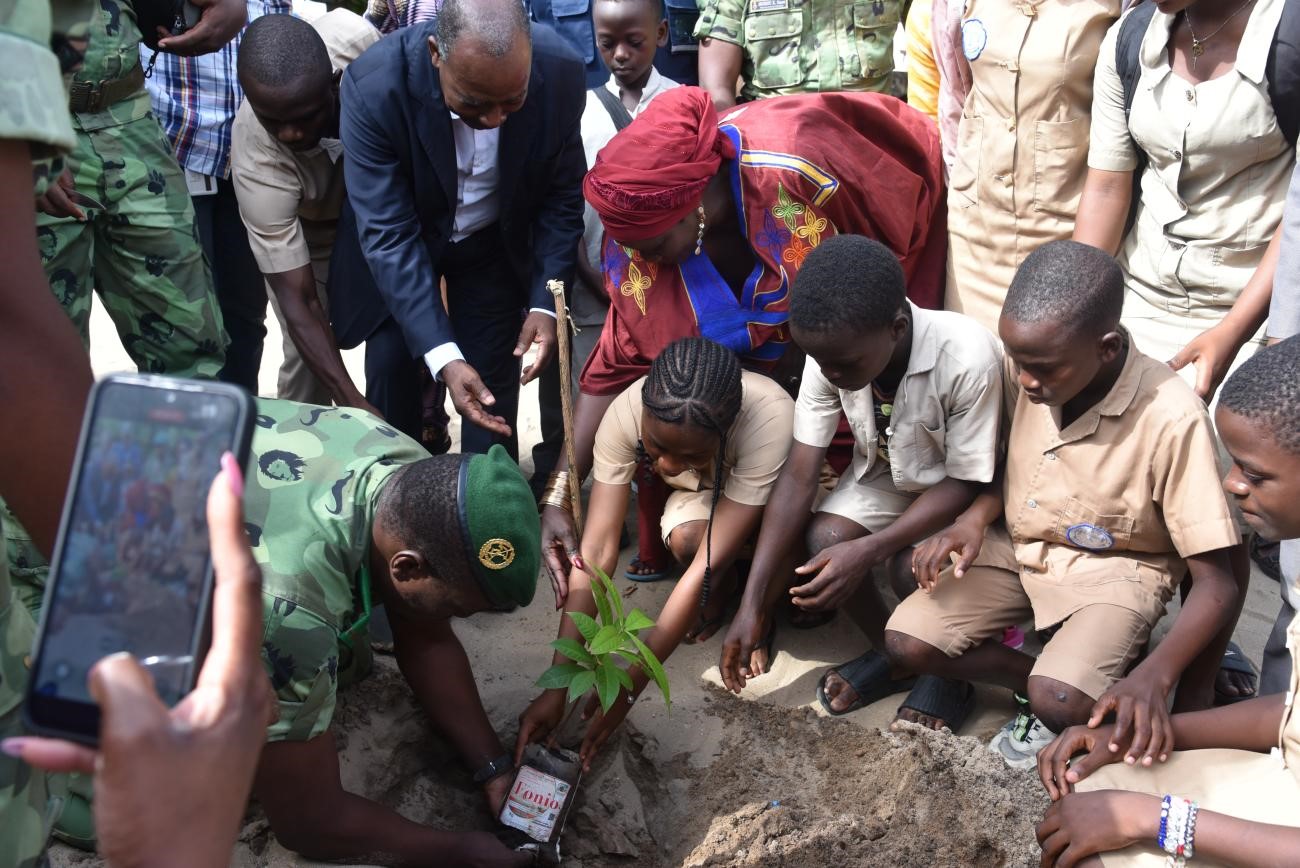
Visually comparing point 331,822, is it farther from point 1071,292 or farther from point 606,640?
point 1071,292

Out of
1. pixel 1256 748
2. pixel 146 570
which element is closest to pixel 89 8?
pixel 146 570

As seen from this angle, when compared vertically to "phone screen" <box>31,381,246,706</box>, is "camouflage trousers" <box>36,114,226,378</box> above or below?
below

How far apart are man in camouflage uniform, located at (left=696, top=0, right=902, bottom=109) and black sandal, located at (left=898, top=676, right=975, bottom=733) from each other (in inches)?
83.1

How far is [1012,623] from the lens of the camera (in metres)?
3.03

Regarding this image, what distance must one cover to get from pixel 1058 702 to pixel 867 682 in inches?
26.6

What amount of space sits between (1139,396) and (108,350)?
16.8 ft

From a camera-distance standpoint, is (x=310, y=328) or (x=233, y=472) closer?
(x=233, y=472)

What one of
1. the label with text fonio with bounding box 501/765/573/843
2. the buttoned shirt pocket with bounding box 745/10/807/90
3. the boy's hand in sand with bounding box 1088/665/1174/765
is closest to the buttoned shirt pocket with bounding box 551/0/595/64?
the buttoned shirt pocket with bounding box 745/10/807/90

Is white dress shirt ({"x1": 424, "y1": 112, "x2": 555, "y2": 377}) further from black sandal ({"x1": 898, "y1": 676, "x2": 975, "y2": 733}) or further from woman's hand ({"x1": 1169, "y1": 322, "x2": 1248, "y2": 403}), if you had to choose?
woman's hand ({"x1": 1169, "y1": 322, "x2": 1248, "y2": 403})

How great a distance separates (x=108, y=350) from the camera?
234 inches

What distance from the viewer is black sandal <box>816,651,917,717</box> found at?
3240 millimetres

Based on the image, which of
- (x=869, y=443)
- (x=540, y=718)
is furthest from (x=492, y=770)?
(x=869, y=443)

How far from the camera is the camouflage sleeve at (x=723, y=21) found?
13.1 ft

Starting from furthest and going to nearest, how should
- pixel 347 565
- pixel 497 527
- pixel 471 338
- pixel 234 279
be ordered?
pixel 234 279 < pixel 471 338 < pixel 347 565 < pixel 497 527
